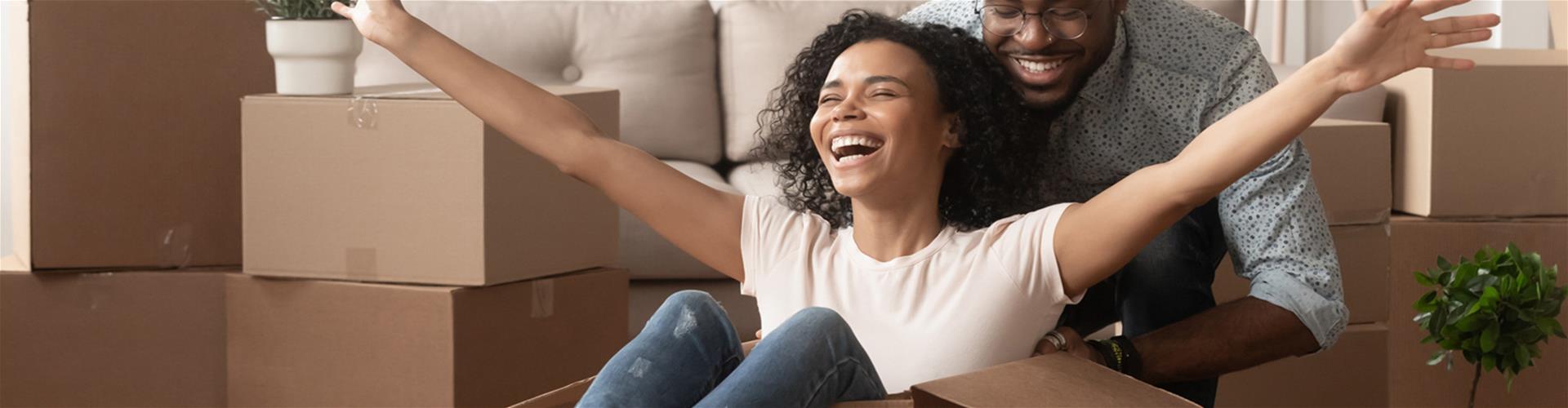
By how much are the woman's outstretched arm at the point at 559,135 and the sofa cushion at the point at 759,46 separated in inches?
49.9

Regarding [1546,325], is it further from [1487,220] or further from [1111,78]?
[1111,78]

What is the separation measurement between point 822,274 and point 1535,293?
0.96m

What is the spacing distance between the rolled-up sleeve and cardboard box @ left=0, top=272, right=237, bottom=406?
1.24 m

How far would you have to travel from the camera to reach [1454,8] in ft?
9.66

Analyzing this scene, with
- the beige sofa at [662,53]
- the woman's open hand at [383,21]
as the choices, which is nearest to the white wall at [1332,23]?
the beige sofa at [662,53]

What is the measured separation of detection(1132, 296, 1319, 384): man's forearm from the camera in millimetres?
1417

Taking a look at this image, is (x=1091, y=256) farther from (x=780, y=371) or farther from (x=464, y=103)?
(x=464, y=103)

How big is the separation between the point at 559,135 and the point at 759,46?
1385mm

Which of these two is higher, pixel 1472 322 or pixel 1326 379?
pixel 1472 322

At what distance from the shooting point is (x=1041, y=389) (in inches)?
38.2

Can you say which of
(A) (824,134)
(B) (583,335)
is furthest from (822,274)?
(B) (583,335)

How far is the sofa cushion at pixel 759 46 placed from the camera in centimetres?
264

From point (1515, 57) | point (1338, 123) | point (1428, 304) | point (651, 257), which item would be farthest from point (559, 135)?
point (1515, 57)

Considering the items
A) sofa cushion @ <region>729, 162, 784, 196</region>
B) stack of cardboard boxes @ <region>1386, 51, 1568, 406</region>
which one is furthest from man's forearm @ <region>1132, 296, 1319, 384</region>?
sofa cushion @ <region>729, 162, 784, 196</region>
